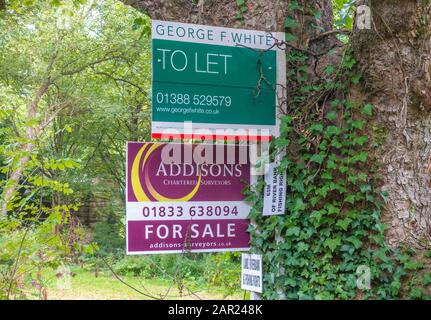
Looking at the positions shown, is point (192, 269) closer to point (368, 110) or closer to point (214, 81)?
point (214, 81)

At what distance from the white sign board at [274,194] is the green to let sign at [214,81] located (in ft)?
1.05

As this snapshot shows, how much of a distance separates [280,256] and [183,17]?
6.67ft

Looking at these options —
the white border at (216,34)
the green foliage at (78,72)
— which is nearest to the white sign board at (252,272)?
the white border at (216,34)

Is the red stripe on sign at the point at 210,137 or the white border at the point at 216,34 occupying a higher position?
the white border at the point at 216,34

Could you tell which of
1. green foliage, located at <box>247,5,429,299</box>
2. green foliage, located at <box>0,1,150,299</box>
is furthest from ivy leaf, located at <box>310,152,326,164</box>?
green foliage, located at <box>0,1,150,299</box>

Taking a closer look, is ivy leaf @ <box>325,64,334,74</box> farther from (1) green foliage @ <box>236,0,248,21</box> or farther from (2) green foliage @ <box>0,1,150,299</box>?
(2) green foliage @ <box>0,1,150,299</box>

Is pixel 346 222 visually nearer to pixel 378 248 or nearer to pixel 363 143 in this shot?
pixel 378 248

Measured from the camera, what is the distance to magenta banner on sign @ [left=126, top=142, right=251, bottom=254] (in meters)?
3.69

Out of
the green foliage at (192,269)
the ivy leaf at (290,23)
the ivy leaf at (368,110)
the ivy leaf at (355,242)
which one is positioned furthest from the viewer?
the green foliage at (192,269)

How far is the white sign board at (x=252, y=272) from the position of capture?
3.80 meters

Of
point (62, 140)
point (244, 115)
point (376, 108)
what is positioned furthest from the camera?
point (62, 140)

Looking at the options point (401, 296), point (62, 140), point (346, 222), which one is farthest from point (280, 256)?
point (62, 140)

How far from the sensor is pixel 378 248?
337 cm

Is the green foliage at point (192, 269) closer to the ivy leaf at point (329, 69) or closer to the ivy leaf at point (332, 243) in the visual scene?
the ivy leaf at point (332, 243)
